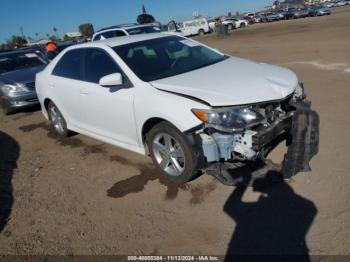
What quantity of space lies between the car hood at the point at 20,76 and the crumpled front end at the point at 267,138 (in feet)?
22.0

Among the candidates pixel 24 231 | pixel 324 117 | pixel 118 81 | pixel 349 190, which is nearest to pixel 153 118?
pixel 118 81

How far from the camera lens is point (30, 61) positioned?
10102 mm

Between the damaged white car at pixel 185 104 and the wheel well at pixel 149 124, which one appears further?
the wheel well at pixel 149 124

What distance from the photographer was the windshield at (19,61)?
9.83 meters

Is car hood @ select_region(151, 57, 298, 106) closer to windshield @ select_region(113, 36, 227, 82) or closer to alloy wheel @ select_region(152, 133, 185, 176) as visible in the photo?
windshield @ select_region(113, 36, 227, 82)

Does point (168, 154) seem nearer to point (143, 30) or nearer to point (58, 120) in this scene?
point (58, 120)

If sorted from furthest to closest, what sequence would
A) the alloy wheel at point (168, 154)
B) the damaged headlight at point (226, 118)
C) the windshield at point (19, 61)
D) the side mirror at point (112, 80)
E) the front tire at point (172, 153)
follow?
the windshield at point (19, 61) < the side mirror at point (112, 80) < the alloy wheel at point (168, 154) < the front tire at point (172, 153) < the damaged headlight at point (226, 118)

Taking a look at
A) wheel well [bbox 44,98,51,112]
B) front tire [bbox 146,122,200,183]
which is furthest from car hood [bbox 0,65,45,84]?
front tire [bbox 146,122,200,183]

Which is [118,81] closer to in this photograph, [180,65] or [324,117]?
[180,65]

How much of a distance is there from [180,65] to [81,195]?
2.14m

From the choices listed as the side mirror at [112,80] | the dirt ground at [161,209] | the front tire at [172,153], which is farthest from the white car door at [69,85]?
the front tire at [172,153]

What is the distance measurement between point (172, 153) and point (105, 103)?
129 cm

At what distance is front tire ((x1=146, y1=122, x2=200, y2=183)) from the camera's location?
12.4ft

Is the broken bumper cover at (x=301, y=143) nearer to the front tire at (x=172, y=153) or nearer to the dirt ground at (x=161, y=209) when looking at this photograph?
the dirt ground at (x=161, y=209)
